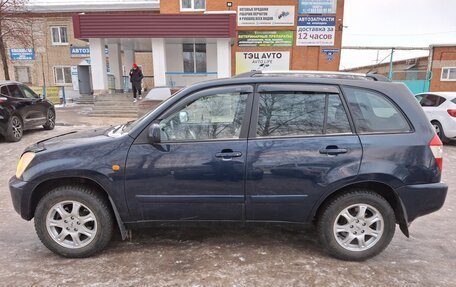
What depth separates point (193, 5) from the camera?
2002 centimetres

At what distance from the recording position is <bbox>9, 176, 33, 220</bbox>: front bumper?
3123mm

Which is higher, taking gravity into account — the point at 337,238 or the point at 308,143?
the point at 308,143

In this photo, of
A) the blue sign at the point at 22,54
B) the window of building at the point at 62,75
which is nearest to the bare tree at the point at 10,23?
the window of building at the point at 62,75

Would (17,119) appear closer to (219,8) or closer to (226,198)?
(226,198)

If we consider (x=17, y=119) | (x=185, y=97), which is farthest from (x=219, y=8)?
(x=185, y=97)

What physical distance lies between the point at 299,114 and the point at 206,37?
14.5 meters

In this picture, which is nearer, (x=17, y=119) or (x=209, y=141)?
(x=209, y=141)

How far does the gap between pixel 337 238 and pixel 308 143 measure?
979 mm

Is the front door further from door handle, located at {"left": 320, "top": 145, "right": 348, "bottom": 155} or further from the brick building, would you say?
the brick building

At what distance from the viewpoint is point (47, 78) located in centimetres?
2530

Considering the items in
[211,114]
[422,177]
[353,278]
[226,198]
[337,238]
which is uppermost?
[211,114]

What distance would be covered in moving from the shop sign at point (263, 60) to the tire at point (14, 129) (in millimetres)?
13162

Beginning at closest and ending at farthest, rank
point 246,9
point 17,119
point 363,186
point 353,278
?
point 353,278, point 363,186, point 17,119, point 246,9

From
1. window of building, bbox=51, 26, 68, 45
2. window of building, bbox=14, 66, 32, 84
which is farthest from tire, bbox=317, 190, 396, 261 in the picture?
window of building, bbox=14, 66, 32, 84
